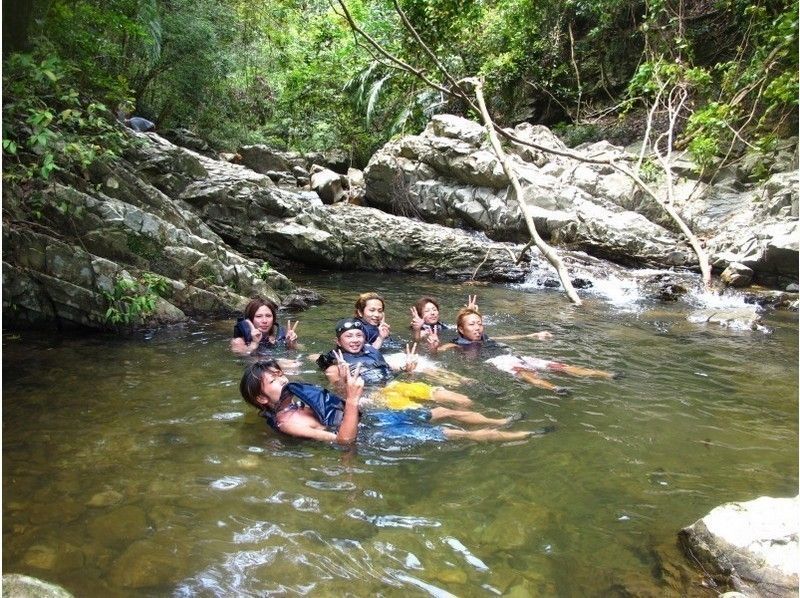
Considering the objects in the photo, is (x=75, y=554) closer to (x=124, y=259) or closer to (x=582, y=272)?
(x=124, y=259)

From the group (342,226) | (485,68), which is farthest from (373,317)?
(485,68)

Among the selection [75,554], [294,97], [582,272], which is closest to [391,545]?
[75,554]

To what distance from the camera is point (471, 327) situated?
7.06 metres

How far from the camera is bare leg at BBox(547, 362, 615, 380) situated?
6195 mm

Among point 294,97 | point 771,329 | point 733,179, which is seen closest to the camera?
point 771,329

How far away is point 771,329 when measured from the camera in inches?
343

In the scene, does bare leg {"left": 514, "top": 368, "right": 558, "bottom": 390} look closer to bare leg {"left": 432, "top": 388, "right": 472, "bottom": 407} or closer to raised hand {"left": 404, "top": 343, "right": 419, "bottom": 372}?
bare leg {"left": 432, "top": 388, "right": 472, "bottom": 407}

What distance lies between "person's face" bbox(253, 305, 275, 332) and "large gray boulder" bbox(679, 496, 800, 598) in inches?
Answer: 207

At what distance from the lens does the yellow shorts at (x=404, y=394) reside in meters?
5.06

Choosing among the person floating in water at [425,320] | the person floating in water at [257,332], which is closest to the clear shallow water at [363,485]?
the person floating in water at [257,332]

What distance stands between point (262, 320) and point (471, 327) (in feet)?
8.65

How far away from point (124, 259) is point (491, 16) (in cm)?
1859

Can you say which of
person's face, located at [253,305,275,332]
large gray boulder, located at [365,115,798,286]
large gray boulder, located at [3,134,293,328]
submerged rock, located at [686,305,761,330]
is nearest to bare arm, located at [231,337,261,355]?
person's face, located at [253,305,275,332]

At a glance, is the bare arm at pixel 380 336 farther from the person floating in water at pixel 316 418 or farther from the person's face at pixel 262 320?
the person floating in water at pixel 316 418
